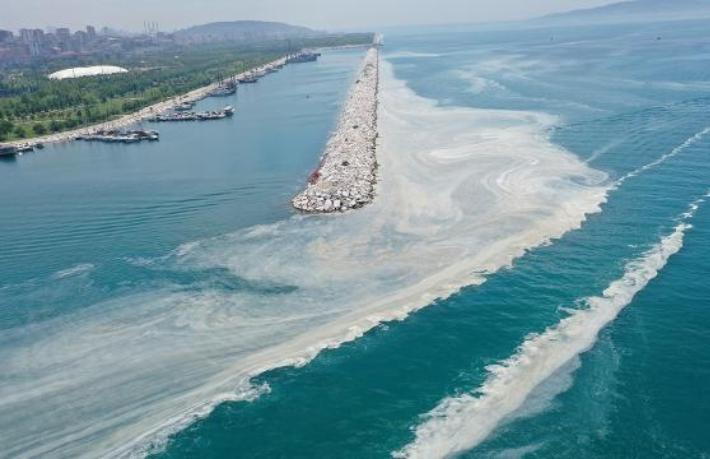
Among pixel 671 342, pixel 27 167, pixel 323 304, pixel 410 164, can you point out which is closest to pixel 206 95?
pixel 27 167

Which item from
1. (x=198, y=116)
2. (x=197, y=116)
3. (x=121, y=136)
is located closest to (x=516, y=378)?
(x=121, y=136)

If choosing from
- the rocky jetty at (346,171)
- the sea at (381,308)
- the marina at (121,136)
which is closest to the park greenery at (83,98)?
the marina at (121,136)

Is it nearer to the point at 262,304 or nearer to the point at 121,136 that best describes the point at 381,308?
the point at 262,304

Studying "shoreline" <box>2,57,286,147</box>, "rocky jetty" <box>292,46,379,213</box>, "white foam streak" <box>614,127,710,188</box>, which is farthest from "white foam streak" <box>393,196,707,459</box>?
"shoreline" <box>2,57,286,147</box>

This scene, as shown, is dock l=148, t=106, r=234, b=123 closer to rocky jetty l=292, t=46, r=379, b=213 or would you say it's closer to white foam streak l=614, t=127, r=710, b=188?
rocky jetty l=292, t=46, r=379, b=213

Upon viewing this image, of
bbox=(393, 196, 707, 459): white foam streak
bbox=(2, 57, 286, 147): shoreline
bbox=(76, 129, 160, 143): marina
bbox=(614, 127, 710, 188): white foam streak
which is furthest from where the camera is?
bbox=(2, 57, 286, 147): shoreline
